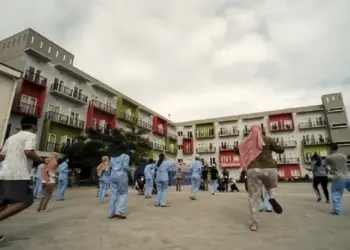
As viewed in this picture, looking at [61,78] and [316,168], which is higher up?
[61,78]

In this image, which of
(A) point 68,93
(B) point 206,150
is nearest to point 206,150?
(B) point 206,150

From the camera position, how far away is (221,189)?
19.0 m

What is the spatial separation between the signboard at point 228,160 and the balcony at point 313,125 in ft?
41.3

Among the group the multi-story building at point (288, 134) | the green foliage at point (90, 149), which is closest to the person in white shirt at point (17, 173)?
the green foliage at point (90, 149)

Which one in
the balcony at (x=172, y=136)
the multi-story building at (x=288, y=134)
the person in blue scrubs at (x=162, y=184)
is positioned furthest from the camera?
the balcony at (x=172, y=136)

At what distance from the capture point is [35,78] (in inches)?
935

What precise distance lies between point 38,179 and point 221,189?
1311 centimetres

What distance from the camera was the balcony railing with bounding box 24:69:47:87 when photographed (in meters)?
23.1

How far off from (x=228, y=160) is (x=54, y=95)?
3223cm

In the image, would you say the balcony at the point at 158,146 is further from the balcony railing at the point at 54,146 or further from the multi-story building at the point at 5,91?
the multi-story building at the point at 5,91

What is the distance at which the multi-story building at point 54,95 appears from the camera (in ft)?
75.6

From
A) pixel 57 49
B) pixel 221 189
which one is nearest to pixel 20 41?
pixel 57 49

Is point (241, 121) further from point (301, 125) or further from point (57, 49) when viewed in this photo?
point (57, 49)

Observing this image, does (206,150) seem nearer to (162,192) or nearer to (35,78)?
(35,78)
